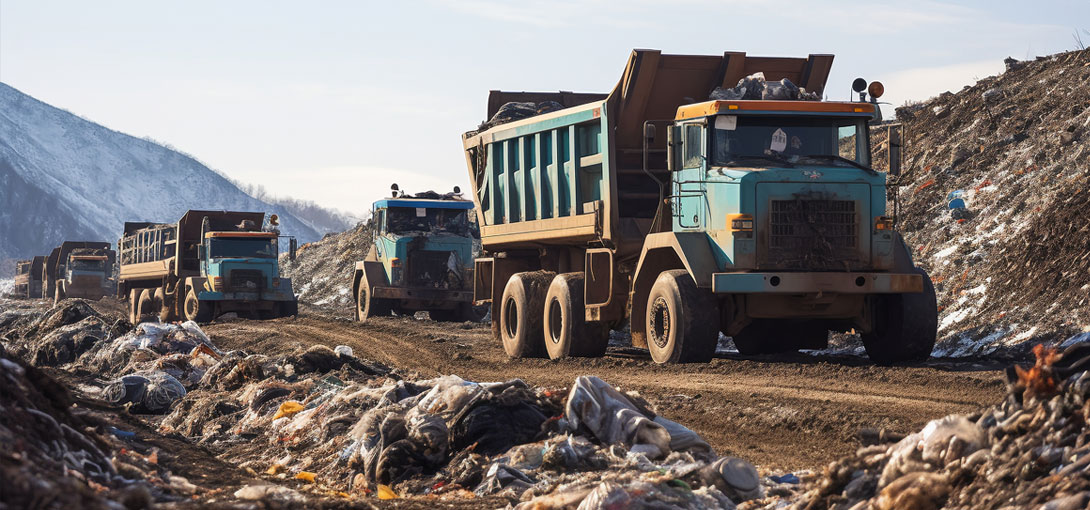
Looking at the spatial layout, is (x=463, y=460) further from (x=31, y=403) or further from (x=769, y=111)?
(x=769, y=111)

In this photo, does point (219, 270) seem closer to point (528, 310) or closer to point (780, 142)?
point (528, 310)

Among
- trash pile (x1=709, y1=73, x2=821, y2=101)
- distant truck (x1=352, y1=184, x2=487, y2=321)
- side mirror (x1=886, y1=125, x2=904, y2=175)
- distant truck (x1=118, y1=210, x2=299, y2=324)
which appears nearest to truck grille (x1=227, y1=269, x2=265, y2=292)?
distant truck (x1=118, y1=210, x2=299, y2=324)

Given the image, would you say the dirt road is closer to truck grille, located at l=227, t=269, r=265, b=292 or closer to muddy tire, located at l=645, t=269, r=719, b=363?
muddy tire, located at l=645, t=269, r=719, b=363

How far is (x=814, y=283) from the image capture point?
12.4m

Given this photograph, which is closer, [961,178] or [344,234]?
[961,178]

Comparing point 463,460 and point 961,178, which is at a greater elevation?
point 961,178

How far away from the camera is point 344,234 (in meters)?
54.8

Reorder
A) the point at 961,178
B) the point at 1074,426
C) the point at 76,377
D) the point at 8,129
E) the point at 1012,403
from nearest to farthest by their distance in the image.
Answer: the point at 1074,426 < the point at 1012,403 < the point at 76,377 < the point at 961,178 < the point at 8,129

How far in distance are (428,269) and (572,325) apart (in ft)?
38.9

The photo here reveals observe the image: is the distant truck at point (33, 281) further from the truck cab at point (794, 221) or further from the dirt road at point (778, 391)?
the truck cab at point (794, 221)

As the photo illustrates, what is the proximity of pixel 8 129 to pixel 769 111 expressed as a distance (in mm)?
176041

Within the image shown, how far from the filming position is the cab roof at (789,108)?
504 inches

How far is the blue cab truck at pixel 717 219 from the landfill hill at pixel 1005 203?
35.6 inches

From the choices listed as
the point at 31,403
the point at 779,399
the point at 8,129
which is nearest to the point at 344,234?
the point at 779,399
